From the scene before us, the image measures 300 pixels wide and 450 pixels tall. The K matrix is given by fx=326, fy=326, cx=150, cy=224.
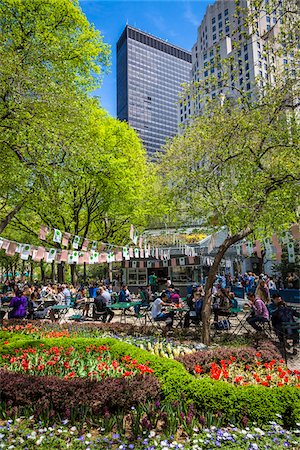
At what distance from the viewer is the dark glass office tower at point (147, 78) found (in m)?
111

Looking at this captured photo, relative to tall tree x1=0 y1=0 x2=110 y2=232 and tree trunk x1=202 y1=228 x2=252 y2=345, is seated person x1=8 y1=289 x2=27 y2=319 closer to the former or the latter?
tall tree x1=0 y1=0 x2=110 y2=232

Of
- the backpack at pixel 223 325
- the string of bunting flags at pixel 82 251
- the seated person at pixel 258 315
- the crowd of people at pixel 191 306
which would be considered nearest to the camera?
the crowd of people at pixel 191 306

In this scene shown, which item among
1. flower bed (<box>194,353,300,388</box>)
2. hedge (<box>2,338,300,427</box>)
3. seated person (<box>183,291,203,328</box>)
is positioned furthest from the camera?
seated person (<box>183,291,203,328</box>)

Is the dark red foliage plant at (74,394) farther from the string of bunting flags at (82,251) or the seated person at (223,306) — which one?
the string of bunting flags at (82,251)

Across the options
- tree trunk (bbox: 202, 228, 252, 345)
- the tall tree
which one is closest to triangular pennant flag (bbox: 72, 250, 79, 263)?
the tall tree

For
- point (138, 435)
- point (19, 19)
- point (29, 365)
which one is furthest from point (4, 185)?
point (138, 435)

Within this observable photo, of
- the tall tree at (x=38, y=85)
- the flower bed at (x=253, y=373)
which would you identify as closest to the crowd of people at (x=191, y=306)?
the flower bed at (x=253, y=373)

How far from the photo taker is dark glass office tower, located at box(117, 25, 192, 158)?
111 m

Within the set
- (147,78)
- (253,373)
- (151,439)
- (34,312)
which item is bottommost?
(151,439)

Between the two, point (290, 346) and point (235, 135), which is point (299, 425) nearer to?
point (290, 346)

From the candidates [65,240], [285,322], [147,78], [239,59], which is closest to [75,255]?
[65,240]

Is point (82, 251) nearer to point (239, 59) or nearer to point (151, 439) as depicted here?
point (239, 59)

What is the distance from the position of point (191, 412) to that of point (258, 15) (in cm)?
878

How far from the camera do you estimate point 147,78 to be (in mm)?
115625
